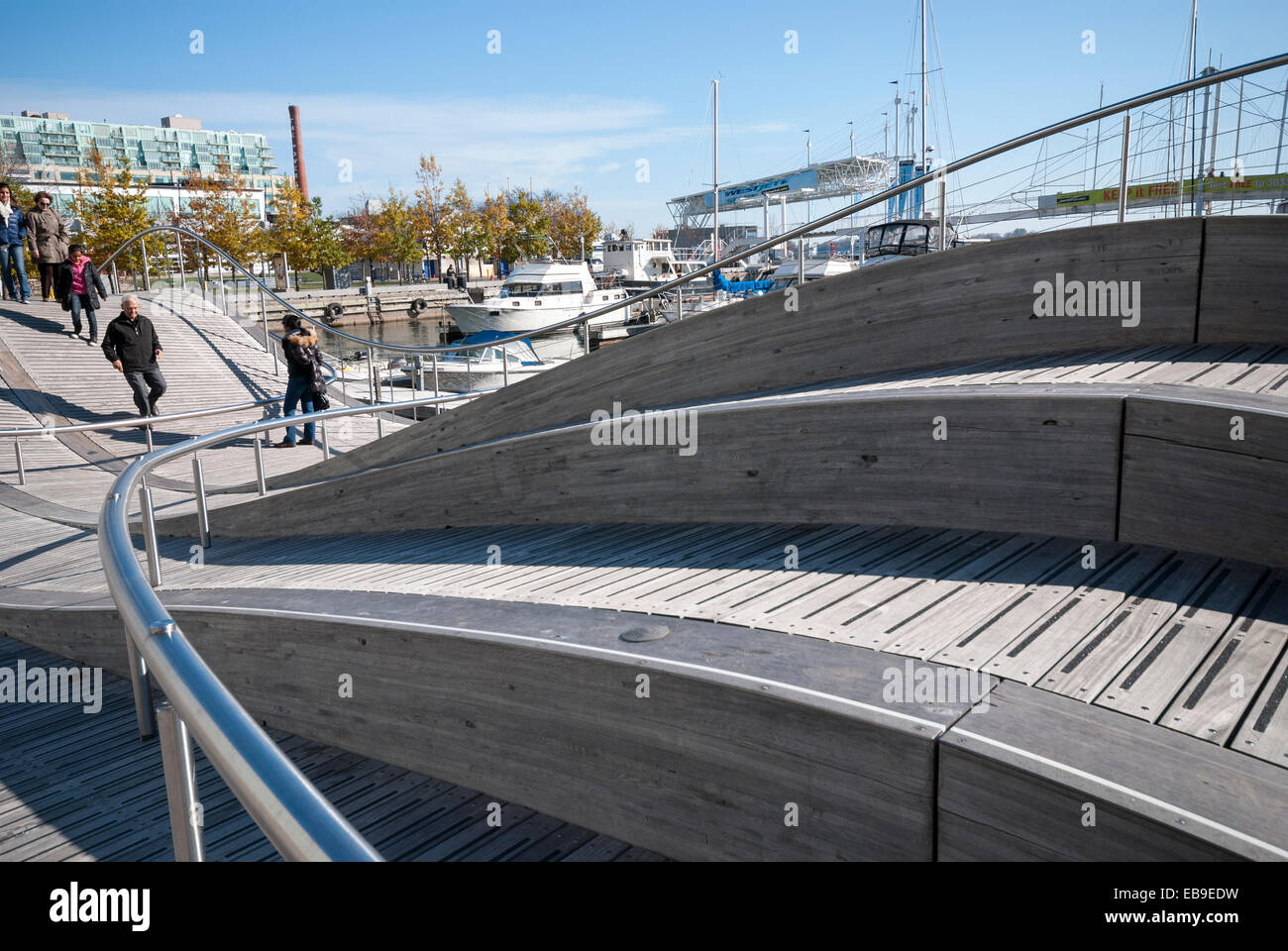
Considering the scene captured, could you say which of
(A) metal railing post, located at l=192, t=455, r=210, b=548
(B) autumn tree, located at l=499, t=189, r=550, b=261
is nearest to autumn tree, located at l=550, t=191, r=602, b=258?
(B) autumn tree, located at l=499, t=189, r=550, b=261

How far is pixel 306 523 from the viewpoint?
27.2 feet

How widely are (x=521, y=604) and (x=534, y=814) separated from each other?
100cm

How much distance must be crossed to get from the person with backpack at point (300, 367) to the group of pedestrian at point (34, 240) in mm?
5874

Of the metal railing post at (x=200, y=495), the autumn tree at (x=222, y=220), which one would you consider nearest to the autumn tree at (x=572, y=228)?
the autumn tree at (x=222, y=220)

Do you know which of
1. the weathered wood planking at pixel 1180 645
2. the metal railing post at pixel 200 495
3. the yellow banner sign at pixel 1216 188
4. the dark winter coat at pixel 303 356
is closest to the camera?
the weathered wood planking at pixel 1180 645

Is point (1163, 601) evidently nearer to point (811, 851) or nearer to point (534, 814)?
point (811, 851)

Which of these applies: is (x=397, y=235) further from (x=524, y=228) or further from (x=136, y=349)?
(x=136, y=349)

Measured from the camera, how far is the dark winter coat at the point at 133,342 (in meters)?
12.7

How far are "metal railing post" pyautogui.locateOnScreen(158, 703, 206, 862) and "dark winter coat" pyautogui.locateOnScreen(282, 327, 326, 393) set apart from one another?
36.3 feet

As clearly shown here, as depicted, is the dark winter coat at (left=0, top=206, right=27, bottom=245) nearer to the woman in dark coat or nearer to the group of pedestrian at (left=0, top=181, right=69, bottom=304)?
the group of pedestrian at (left=0, top=181, right=69, bottom=304)

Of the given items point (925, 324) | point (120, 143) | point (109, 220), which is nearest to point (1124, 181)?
point (925, 324)

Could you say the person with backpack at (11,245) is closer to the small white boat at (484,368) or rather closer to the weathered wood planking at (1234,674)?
the small white boat at (484,368)

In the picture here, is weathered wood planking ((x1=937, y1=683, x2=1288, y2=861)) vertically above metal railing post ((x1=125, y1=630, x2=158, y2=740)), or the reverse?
weathered wood planking ((x1=937, y1=683, x2=1288, y2=861))

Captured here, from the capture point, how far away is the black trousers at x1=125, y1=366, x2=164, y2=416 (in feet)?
42.6
